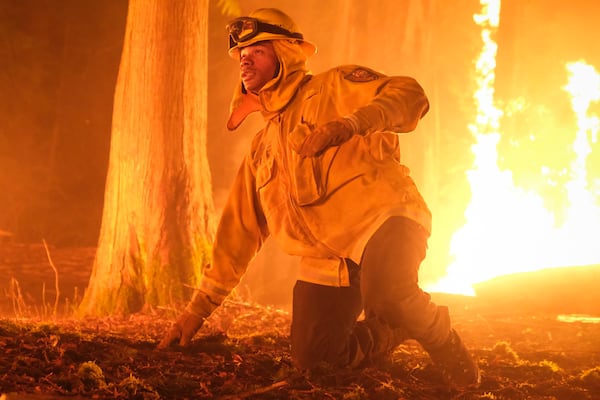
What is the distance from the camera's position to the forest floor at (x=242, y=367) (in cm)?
307

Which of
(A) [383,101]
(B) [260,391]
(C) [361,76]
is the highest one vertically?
(C) [361,76]

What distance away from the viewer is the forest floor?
10.1 feet

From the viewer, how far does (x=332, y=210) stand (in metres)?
3.67

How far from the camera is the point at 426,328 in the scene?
11.3ft

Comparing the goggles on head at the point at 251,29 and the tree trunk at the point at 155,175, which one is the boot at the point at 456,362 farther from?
the tree trunk at the point at 155,175

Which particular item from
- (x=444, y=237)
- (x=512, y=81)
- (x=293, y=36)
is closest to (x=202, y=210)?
(x=293, y=36)

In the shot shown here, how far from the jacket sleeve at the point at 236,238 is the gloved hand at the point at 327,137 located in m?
1.06

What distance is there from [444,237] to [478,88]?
8.79 feet

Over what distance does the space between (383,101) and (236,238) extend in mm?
1340

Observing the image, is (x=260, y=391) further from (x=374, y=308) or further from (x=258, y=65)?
(x=258, y=65)

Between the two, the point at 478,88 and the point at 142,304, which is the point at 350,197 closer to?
the point at 142,304

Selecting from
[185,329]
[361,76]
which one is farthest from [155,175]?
[361,76]

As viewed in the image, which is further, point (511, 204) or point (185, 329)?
point (511, 204)

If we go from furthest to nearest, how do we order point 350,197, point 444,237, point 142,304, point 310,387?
point 444,237, point 142,304, point 350,197, point 310,387
